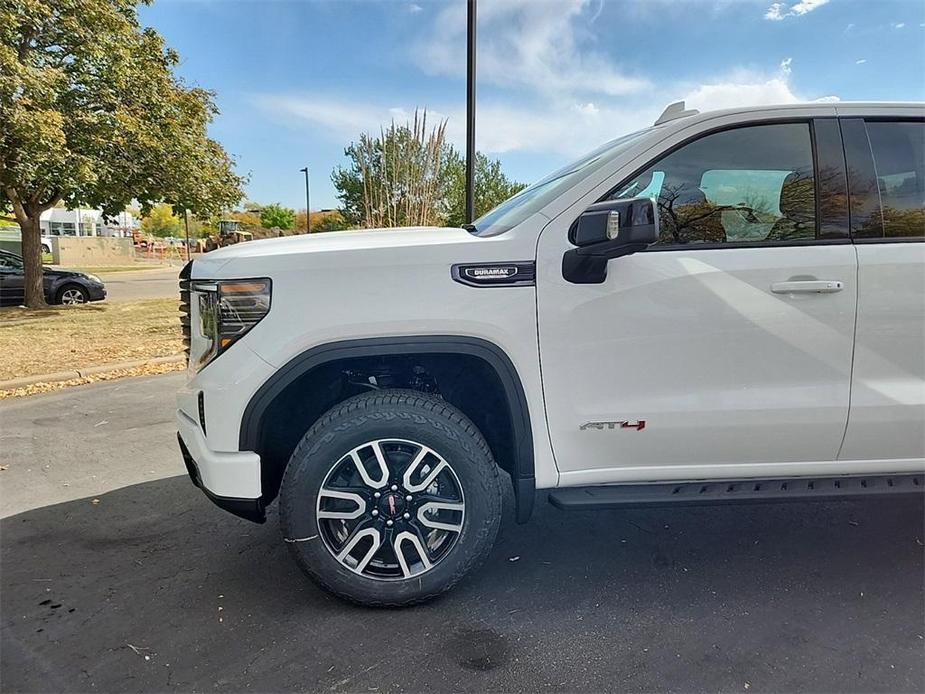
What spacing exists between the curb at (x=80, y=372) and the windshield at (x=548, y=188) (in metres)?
5.80

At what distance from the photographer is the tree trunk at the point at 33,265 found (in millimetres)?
12906

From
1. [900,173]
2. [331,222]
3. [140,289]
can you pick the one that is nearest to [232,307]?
[900,173]

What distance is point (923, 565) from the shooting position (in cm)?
288

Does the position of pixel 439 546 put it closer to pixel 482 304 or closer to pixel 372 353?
pixel 372 353

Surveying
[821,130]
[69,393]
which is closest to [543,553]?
[821,130]

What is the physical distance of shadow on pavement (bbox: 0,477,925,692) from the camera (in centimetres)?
217

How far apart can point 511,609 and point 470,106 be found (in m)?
6.24

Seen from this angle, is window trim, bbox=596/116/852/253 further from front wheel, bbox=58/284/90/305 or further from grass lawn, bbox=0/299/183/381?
front wheel, bbox=58/284/90/305

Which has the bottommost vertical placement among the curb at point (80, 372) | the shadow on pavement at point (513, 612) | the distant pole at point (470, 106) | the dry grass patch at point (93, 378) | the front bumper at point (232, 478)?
the shadow on pavement at point (513, 612)

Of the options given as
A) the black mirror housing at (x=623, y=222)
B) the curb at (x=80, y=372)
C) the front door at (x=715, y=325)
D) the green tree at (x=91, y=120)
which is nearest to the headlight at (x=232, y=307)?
the front door at (x=715, y=325)

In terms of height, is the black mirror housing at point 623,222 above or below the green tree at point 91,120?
below

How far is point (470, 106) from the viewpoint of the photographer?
734cm

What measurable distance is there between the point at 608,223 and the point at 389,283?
2.82 ft

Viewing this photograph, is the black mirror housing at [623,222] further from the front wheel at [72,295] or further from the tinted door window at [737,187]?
the front wheel at [72,295]
